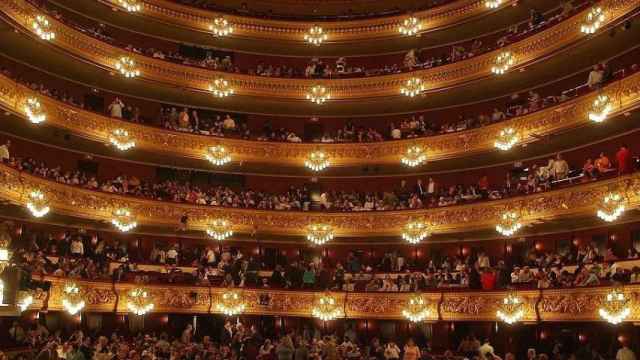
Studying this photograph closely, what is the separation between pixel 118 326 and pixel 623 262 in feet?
66.0

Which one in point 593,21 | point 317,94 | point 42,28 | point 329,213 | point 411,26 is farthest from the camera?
point 411,26

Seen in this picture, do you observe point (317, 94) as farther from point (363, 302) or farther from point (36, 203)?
point (36, 203)

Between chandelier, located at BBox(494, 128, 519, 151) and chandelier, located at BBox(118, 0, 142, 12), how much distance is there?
18.9 m

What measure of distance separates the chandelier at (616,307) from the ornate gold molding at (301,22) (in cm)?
1704

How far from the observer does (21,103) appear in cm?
2281

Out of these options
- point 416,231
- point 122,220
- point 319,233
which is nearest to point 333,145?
point 319,233

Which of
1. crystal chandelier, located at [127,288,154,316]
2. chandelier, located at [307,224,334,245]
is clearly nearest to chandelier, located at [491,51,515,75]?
chandelier, located at [307,224,334,245]

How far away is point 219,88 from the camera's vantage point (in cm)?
3145

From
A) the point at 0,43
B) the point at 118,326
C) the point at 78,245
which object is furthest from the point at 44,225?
the point at 0,43

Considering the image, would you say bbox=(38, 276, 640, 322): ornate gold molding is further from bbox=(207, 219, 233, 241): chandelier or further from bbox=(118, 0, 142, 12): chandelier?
bbox=(118, 0, 142, 12): chandelier

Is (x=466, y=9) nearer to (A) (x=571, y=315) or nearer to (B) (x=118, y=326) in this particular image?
(A) (x=571, y=315)

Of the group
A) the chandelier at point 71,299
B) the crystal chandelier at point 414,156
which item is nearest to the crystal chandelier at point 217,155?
the crystal chandelier at point 414,156

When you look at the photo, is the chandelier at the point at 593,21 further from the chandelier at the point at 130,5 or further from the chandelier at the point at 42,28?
the chandelier at the point at 130,5

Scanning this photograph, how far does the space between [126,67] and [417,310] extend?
1694 cm
